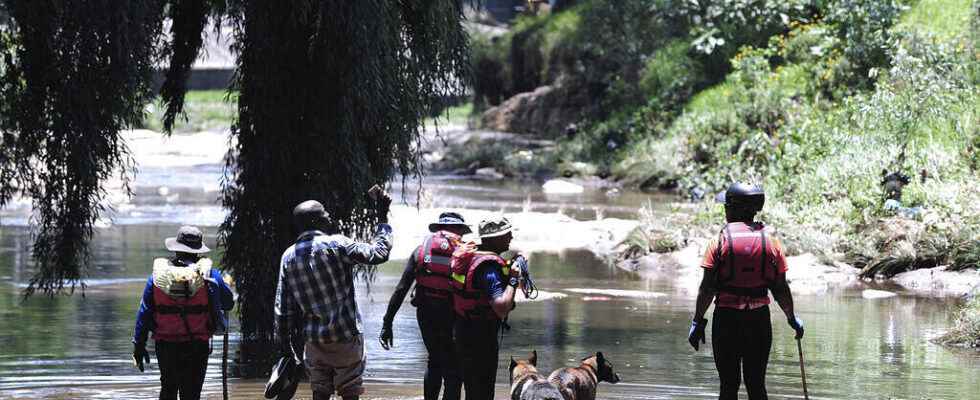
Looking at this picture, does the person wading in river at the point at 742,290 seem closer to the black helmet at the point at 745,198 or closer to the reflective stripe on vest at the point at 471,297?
the black helmet at the point at 745,198

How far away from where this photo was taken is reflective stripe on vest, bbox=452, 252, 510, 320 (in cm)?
898

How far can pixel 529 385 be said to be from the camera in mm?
8945

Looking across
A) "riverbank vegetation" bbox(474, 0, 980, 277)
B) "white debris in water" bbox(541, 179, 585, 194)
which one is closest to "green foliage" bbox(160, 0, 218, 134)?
"riverbank vegetation" bbox(474, 0, 980, 277)

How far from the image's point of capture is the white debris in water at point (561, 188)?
1398 inches

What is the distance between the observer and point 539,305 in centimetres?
1750

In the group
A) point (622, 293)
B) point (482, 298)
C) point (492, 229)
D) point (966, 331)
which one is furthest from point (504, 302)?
point (622, 293)

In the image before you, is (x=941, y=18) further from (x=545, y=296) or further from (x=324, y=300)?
(x=324, y=300)

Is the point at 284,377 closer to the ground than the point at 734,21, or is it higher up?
closer to the ground

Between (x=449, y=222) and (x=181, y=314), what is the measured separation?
1.87 metres

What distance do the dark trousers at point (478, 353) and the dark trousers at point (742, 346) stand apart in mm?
1364

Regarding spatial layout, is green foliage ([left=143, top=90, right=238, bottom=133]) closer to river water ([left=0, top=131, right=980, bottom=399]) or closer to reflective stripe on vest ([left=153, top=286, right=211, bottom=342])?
river water ([left=0, top=131, right=980, bottom=399])

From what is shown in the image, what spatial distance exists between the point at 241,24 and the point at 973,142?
1277cm

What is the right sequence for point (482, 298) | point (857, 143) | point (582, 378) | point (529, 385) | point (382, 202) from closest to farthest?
point (529, 385), point (482, 298), point (582, 378), point (382, 202), point (857, 143)

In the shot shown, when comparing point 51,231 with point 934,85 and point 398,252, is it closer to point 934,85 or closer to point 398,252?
point 398,252
